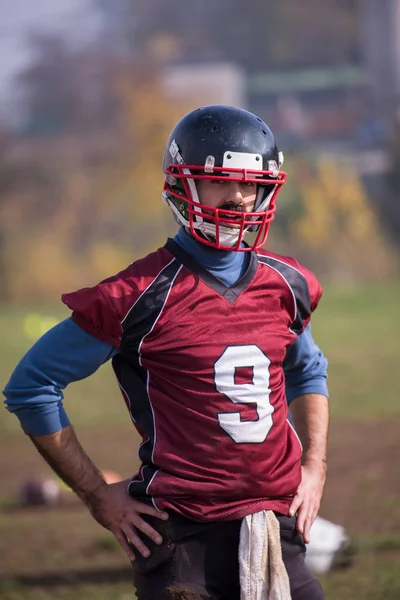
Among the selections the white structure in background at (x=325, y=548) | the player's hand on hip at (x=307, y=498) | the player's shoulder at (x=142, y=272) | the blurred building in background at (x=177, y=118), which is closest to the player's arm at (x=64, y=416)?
the player's shoulder at (x=142, y=272)

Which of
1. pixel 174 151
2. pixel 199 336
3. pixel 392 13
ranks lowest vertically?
Answer: pixel 199 336

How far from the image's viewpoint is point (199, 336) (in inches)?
114

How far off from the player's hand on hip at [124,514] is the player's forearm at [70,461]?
3 centimetres

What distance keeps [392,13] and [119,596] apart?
1140 inches

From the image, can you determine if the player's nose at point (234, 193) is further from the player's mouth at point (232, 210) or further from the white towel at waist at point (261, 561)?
the white towel at waist at point (261, 561)

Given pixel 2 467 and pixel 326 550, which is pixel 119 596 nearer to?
pixel 326 550

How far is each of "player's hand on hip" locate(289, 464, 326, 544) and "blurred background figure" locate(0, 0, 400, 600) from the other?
15.9m

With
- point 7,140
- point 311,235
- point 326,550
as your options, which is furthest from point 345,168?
point 326,550

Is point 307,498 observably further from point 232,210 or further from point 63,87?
point 63,87

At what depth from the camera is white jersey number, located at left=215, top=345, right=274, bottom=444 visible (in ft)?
9.39

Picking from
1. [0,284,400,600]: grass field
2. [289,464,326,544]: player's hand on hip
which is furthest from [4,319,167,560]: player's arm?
[0,284,400,600]: grass field

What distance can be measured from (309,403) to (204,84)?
87.2ft

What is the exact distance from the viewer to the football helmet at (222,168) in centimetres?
292

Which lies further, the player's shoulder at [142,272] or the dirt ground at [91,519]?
the dirt ground at [91,519]
